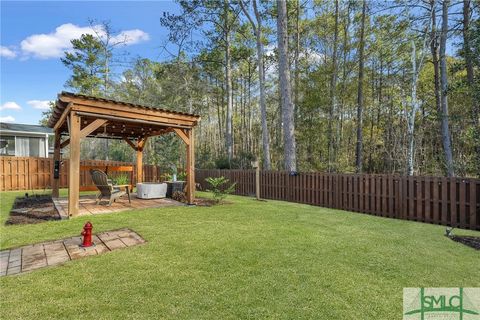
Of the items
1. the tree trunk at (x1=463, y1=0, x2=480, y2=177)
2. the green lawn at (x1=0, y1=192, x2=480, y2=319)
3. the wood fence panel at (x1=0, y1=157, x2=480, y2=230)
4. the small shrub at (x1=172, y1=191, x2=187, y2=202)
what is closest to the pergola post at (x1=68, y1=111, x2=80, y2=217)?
the green lawn at (x1=0, y1=192, x2=480, y2=319)

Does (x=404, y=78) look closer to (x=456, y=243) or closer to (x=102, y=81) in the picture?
(x=456, y=243)

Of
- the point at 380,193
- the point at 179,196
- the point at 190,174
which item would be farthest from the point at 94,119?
the point at 380,193

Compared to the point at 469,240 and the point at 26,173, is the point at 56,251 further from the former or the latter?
the point at 26,173

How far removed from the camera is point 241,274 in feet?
8.74

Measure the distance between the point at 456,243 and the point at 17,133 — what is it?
18.7 metres

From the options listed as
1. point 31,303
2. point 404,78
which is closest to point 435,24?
point 404,78

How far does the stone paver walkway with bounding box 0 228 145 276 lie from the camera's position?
2.93m

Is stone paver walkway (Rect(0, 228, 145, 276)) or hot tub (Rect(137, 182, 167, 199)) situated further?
hot tub (Rect(137, 182, 167, 199))

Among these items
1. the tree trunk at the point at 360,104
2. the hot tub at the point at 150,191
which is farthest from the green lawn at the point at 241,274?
the tree trunk at the point at 360,104

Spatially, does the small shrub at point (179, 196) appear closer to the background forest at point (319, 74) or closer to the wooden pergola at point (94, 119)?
the wooden pergola at point (94, 119)

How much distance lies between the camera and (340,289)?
2.36 metres

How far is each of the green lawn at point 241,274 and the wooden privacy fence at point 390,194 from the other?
67 cm

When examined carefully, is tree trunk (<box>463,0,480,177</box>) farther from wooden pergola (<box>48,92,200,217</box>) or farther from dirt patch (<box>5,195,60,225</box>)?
dirt patch (<box>5,195,60,225</box>)

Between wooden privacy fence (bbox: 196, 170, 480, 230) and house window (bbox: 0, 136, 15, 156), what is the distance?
47.4ft
